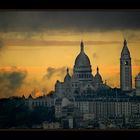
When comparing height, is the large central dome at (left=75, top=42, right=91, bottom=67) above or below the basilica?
above

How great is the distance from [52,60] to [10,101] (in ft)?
1.33

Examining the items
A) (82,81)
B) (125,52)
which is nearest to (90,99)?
(82,81)

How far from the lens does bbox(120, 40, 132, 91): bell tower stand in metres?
2.74

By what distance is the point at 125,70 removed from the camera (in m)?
2.75

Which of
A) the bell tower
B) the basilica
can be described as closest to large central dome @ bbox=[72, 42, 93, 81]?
the basilica

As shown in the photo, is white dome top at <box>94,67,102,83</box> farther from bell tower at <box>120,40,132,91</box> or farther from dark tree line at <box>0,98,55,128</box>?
dark tree line at <box>0,98,55,128</box>

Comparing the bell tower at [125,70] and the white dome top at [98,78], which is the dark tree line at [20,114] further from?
the bell tower at [125,70]

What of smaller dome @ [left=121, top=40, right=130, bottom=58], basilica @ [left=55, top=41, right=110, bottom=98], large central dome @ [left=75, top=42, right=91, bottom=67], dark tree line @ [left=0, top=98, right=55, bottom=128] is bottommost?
dark tree line @ [left=0, top=98, right=55, bottom=128]

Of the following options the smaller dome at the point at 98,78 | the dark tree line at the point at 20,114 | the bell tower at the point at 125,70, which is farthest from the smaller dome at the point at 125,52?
the dark tree line at the point at 20,114

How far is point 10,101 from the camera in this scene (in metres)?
2.73

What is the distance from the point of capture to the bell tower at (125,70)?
8.98 ft

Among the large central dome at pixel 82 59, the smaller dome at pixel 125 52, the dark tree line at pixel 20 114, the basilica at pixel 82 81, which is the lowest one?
the dark tree line at pixel 20 114

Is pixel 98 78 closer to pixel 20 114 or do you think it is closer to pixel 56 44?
pixel 56 44
